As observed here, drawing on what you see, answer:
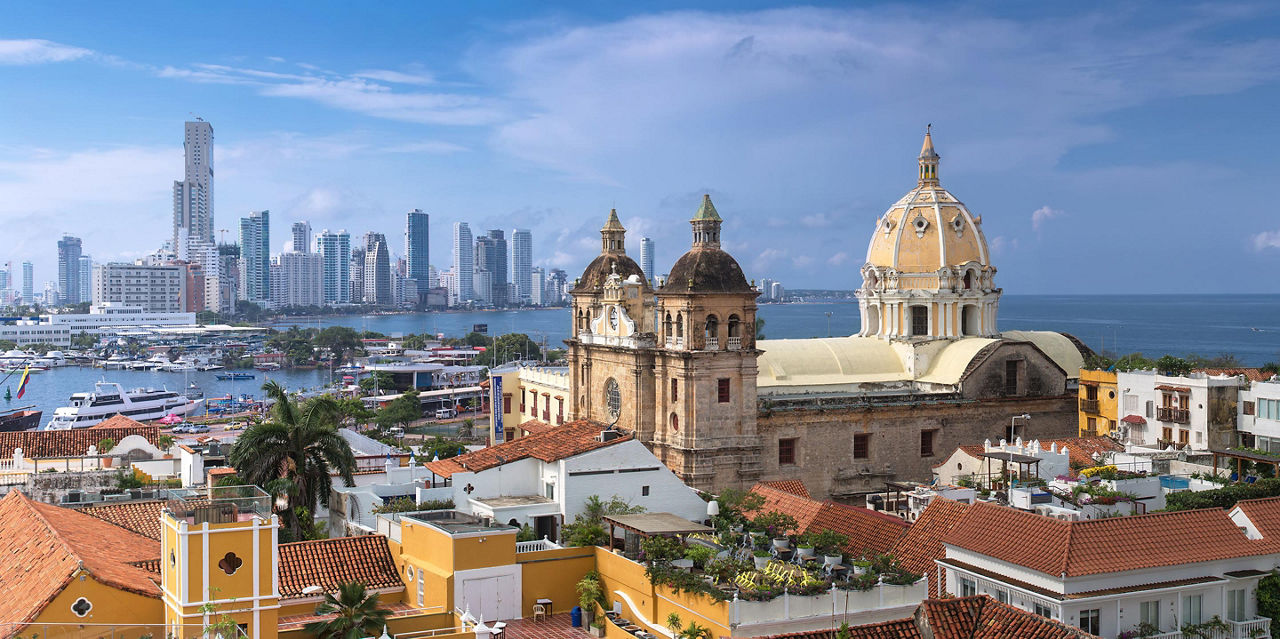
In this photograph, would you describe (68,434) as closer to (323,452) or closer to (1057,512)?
(323,452)

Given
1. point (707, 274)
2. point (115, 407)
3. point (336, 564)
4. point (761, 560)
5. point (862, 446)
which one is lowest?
point (115, 407)

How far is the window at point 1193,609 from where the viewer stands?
77.7ft

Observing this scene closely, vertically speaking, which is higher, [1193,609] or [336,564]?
[336,564]

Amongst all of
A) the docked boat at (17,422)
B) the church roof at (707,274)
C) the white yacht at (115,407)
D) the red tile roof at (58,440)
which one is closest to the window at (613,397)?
the church roof at (707,274)

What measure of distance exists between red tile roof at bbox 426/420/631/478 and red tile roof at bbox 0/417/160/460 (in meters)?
13.7

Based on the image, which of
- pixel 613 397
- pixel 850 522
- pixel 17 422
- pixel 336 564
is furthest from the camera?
pixel 17 422

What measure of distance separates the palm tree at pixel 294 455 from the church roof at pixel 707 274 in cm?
1420

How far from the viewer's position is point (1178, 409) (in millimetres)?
42844

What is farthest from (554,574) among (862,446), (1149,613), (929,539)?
(862,446)

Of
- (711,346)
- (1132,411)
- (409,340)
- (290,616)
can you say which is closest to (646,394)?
(711,346)

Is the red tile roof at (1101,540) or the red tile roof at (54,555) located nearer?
the red tile roof at (54,555)

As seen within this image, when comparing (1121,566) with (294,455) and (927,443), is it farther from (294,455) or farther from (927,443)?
(927,443)

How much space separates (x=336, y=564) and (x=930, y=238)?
36856mm

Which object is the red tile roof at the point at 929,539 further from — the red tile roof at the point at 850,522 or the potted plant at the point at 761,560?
the potted plant at the point at 761,560
